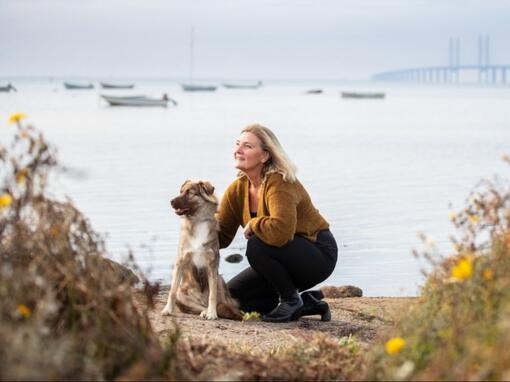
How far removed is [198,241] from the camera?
7.96m

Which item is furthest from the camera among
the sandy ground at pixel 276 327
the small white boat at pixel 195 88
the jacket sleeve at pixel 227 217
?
the small white boat at pixel 195 88

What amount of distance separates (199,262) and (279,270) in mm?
619

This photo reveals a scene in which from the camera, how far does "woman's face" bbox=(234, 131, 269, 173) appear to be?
7.83m

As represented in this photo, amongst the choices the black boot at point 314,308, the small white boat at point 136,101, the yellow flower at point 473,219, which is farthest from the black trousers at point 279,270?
the small white boat at point 136,101

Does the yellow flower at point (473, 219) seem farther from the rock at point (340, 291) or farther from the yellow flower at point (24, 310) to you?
the rock at point (340, 291)

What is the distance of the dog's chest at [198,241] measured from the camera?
7898mm

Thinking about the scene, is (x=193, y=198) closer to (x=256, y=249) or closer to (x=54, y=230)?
(x=256, y=249)

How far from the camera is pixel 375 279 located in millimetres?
11930

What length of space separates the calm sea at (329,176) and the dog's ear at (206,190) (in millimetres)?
627

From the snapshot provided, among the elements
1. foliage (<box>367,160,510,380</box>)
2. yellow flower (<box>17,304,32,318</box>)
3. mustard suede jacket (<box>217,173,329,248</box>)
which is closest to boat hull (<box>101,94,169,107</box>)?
mustard suede jacket (<box>217,173,329,248</box>)

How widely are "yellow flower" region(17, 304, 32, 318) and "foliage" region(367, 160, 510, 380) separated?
1.35 meters

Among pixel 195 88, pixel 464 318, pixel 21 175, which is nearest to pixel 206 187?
pixel 21 175

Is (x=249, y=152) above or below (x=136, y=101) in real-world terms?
below

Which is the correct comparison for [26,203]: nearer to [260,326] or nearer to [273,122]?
[260,326]
